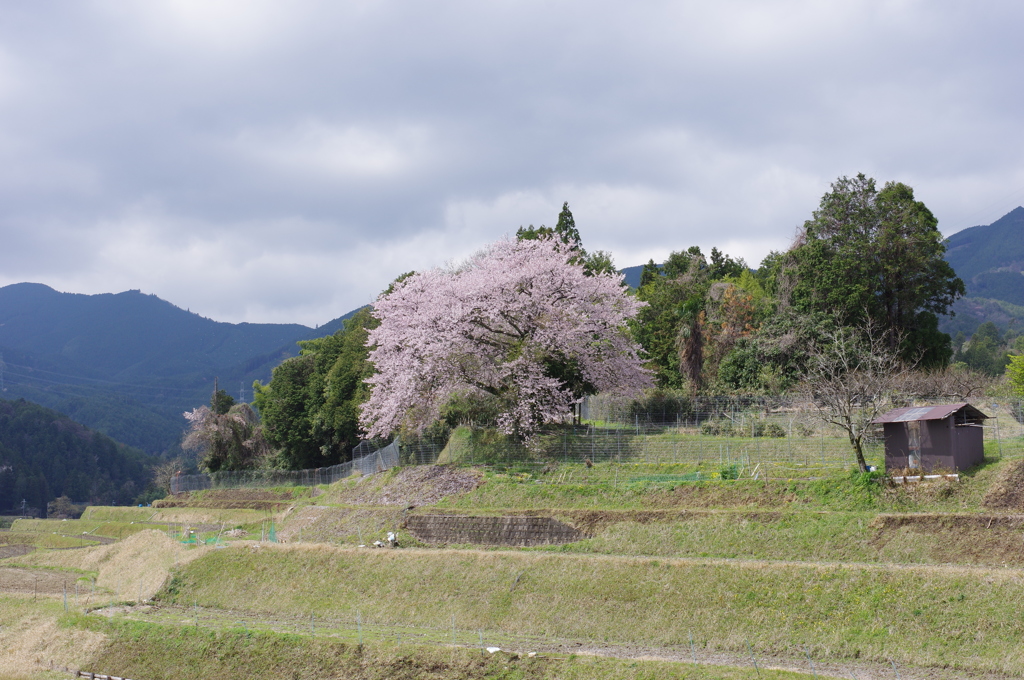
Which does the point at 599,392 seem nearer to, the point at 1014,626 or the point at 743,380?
the point at 743,380

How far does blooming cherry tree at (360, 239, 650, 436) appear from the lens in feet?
125

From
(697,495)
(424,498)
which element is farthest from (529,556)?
(424,498)

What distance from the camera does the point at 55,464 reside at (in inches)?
4973

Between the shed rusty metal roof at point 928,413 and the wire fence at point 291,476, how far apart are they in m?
23.3

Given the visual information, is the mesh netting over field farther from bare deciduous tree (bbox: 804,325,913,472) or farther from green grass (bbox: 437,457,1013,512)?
green grass (bbox: 437,457,1013,512)

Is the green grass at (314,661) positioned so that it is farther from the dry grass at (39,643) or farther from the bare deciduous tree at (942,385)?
the bare deciduous tree at (942,385)

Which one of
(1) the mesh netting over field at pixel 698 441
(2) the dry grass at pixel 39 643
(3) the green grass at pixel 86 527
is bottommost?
(3) the green grass at pixel 86 527

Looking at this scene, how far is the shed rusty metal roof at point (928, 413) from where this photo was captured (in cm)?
2558

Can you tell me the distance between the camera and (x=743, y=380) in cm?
4331

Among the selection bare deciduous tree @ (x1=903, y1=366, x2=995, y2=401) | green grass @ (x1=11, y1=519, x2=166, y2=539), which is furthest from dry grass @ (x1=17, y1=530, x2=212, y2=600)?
bare deciduous tree @ (x1=903, y1=366, x2=995, y2=401)

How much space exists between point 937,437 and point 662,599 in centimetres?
1122

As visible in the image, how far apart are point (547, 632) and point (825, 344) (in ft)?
83.9

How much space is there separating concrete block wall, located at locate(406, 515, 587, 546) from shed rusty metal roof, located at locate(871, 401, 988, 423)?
11020 millimetres

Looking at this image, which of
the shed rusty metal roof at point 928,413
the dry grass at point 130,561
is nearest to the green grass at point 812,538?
the shed rusty metal roof at point 928,413
